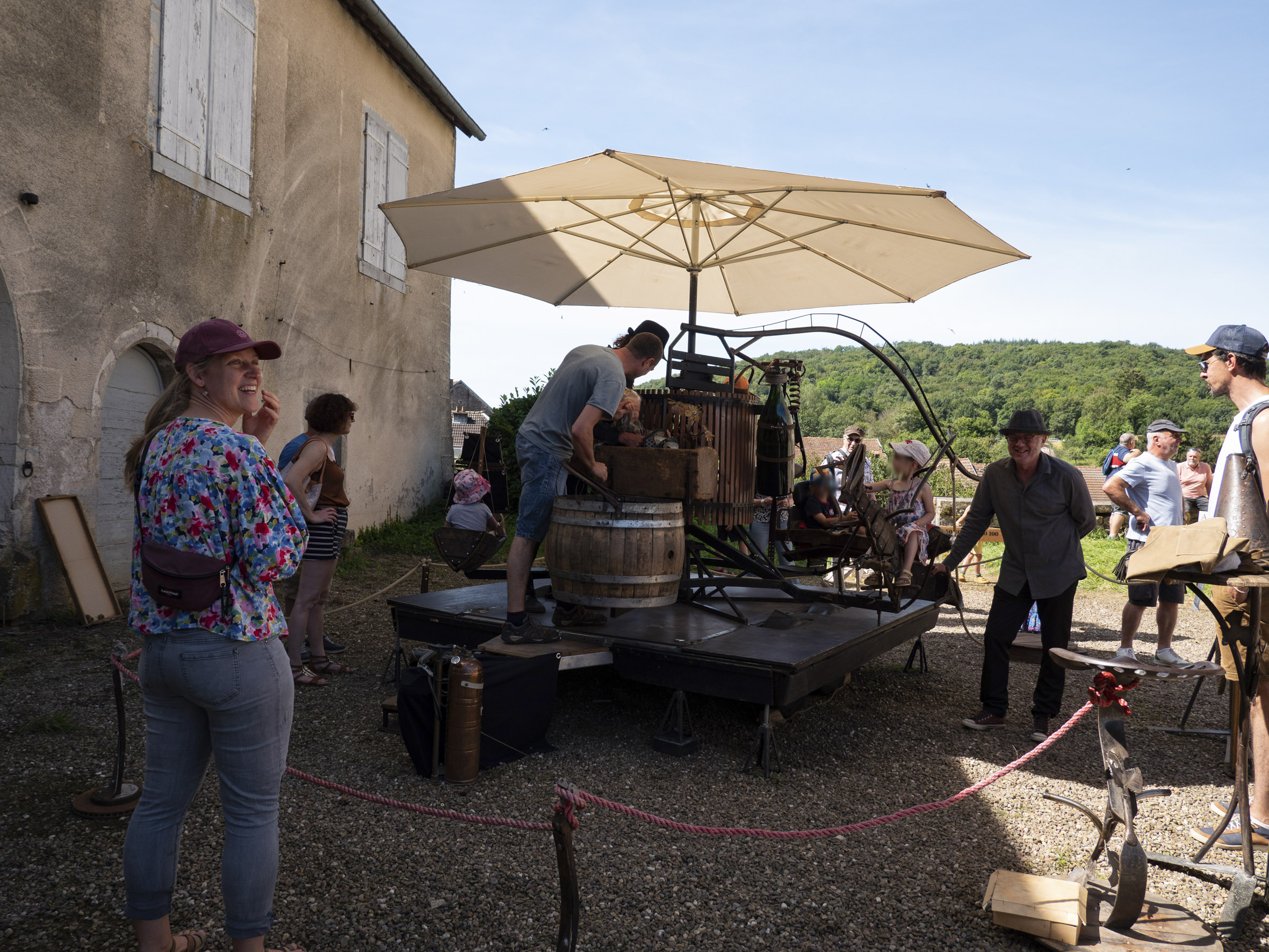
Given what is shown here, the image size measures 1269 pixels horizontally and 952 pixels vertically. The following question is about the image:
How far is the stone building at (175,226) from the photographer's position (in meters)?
6.24

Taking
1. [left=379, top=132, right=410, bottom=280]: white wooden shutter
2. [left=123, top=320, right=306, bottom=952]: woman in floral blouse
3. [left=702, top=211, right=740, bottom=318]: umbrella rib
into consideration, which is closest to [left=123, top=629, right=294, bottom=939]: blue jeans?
[left=123, top=320, right=306, bottom=952]: woman in floral blouse

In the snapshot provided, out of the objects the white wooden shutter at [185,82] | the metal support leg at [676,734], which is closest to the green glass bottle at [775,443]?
the metal support leg at [676,734]

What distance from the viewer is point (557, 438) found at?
15.1ft

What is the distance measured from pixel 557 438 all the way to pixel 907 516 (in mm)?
3803

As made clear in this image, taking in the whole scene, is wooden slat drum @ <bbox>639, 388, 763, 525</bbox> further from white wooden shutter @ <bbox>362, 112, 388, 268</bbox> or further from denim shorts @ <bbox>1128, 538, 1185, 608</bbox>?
white wooden shutter @ <bbox>362, 112, 388, 268</bbox>

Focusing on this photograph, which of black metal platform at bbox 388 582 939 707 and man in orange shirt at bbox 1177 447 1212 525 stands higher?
man in orange shirt at bbox 1177 447 1212 525

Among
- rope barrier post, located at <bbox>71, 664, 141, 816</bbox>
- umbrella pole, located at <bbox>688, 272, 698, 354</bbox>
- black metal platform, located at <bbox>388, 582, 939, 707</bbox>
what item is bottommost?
rope barrier post, located at <bbox>71, 664, 141, 816</bbox>

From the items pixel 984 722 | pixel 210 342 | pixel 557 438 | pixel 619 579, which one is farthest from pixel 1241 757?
pixel 210 342

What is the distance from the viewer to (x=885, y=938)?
278 centimetres

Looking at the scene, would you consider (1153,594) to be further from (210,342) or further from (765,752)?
(210,342)

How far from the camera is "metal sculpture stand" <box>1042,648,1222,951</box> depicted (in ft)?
9.01

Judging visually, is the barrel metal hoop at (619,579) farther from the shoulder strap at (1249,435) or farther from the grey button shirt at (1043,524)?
the shoulder strap at (1249,435)

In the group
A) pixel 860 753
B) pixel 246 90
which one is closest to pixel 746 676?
pixel 860 753

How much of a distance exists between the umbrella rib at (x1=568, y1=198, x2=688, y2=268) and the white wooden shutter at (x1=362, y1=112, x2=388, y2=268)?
5.78 meters
